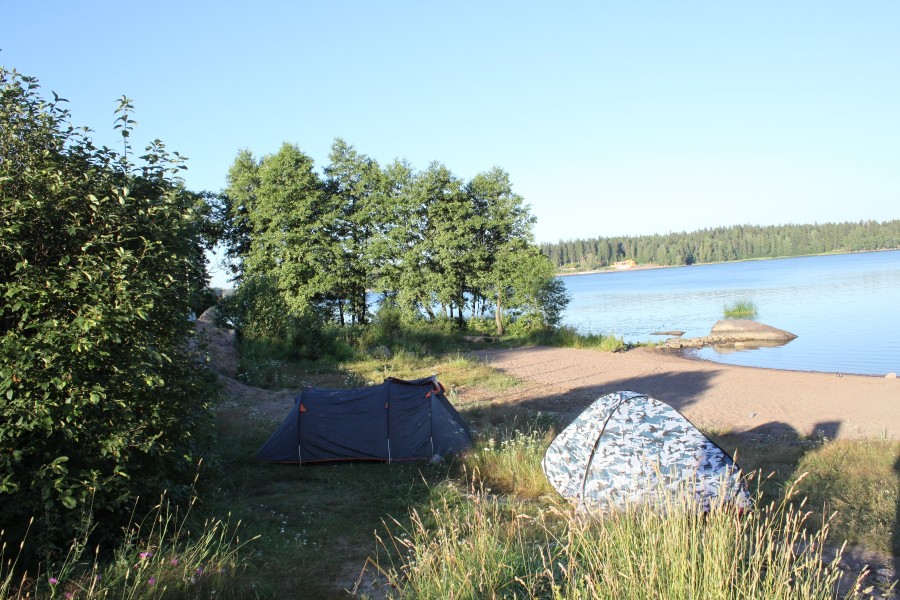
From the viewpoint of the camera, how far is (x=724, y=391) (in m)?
16.7

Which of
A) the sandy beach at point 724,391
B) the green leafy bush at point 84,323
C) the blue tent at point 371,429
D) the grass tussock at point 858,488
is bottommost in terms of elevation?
the sandy beach at point 724,391

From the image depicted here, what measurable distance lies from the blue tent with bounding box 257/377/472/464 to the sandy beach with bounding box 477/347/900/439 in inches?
165

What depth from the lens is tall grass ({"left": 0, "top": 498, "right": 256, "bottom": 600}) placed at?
157 inches

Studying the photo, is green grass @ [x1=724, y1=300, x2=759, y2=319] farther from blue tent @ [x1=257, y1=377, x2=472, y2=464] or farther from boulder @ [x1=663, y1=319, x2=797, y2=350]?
blue tent @ [x1=257, y1=377, x2=472, y2=464]

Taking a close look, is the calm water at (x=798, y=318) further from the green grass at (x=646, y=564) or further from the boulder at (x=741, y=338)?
the green grass at (x=646, y=564)

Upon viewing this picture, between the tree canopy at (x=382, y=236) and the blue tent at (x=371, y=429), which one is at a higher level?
the tree canopy at (x=382, y=236)

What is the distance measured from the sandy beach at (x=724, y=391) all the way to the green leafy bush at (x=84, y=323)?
9.01 m

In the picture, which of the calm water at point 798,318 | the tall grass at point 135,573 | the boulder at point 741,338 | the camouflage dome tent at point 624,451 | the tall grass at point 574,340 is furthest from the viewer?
the boulder at point 741,338

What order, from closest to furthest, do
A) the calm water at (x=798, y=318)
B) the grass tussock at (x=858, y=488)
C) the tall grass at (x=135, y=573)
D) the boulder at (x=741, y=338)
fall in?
the tall grass at (x=135, y=573), the grass tussock at (x=858, y=488), the calm water at (x=798, y=318), the boulder at (x=741, y=338)

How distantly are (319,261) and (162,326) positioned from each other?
2188cm

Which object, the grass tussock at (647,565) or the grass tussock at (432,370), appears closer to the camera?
the grass tussock at (647,565)

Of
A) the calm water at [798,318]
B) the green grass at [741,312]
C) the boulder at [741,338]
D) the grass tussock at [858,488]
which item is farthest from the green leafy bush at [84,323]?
the green grass at [741,312]

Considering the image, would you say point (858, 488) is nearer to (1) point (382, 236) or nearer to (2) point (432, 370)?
(2) point (432, 370)

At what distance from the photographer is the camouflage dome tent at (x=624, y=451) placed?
672cm
